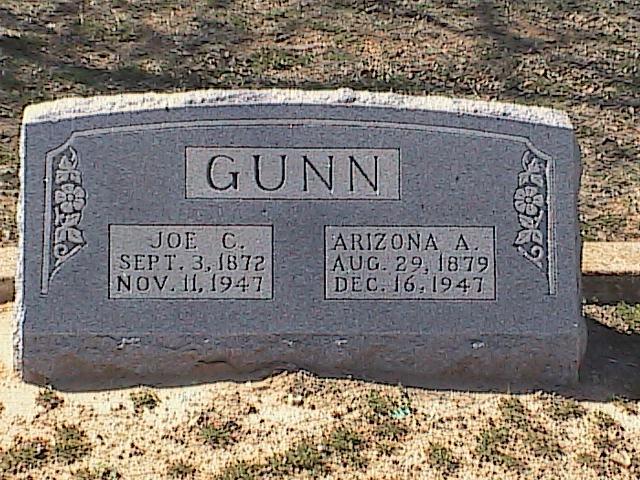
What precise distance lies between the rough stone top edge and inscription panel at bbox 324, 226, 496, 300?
1.78 feet

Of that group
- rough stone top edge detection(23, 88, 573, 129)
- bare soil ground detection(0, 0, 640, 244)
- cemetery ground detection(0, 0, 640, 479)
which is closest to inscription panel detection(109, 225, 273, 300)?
cemetery ground detection(0, 0, 640, 479)

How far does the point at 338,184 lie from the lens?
496 centimetres

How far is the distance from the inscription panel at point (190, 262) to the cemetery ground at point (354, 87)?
43 cm

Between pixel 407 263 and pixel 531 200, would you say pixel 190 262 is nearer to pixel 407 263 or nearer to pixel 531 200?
pixel 407 263

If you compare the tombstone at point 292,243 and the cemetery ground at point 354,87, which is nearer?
the cemetery ground at point 354,87

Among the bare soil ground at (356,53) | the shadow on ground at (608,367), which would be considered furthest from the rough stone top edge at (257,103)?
the bare soil ground at (356,53)

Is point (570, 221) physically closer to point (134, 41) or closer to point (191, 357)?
point (191, 357)

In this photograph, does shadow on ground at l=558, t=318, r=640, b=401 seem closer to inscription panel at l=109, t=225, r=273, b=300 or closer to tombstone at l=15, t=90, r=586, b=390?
tombstone at l=15, t=90, r=586, b=390

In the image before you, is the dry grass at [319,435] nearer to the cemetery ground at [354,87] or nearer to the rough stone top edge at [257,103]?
the cemetery ground at [354,87]

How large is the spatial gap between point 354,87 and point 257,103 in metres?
5.02

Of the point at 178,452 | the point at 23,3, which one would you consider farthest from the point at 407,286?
the point at 23,3

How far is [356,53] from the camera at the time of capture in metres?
10.7

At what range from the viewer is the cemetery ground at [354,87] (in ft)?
13.9

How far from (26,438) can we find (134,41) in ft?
23.0
